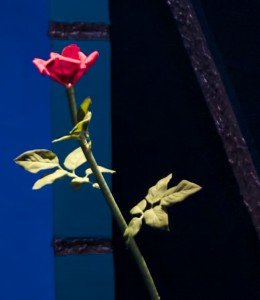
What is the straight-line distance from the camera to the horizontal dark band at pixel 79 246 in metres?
1.68

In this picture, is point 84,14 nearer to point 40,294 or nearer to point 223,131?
point 223,131

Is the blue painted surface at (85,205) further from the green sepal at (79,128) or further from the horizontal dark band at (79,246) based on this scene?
the green sepal at (79,128)

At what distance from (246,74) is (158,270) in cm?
63

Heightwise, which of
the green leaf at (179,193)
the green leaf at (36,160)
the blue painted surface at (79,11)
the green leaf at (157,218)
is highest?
the blue painted surface at (79,11)

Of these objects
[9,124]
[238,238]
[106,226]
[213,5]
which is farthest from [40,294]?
[213,5]

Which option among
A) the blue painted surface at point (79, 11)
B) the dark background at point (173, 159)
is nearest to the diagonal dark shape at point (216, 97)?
the dark background at point (173, 159)

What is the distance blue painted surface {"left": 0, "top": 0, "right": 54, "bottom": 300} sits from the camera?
5.53 ft

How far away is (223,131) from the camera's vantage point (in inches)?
67.8

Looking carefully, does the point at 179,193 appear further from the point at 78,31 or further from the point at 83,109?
the point at 78,31

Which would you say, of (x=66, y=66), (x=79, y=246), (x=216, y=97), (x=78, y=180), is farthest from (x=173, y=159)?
(x=66, y=66)

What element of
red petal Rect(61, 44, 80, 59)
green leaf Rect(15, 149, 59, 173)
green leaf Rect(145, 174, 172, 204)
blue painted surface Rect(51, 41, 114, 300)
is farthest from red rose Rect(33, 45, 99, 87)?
blue painted surface Rect(51, 41, 114, 300)

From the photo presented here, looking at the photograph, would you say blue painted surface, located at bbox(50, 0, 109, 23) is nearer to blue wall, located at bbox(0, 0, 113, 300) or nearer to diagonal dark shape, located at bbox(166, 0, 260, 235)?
blue wall, located at bbox(0, 0, 113, 300)

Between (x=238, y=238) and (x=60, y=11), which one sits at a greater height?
(x=60, y=11)

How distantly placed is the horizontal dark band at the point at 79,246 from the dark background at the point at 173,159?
4.1 inches
